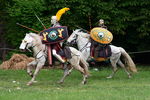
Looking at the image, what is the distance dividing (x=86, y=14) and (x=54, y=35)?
8.35 metres

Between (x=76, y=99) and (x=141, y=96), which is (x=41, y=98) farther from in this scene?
(x=141, y=96)

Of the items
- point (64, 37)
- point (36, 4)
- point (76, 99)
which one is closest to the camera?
point (76, 99)

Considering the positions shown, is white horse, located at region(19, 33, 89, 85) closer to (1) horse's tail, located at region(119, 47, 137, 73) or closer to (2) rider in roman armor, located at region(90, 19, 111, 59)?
(2) rider in roman armor, located at region(90, 19, 111, 59)

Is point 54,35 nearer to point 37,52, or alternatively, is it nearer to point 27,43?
point 37,52

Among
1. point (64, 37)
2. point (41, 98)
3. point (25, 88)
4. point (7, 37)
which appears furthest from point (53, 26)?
point (7, 37)

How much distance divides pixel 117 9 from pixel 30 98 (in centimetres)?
1304

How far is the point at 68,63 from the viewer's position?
15.8m

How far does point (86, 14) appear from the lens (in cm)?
2289

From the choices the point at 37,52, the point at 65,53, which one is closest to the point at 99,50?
the point at 65,53

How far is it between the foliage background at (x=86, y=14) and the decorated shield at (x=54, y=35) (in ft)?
25.1

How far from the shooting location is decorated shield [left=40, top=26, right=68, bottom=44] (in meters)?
14.8

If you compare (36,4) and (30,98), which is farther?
(36,4)

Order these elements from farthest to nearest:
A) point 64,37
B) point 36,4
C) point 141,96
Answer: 1. point 36,4
2. point 64,37
3. point 141,96

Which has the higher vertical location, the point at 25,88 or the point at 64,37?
the point at 64,37
